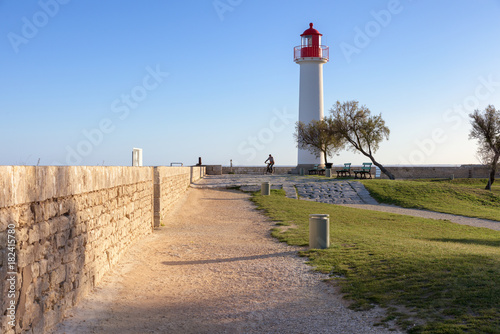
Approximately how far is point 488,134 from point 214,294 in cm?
3182

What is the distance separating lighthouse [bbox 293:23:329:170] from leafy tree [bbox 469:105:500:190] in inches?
466

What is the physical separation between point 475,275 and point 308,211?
10337 mm

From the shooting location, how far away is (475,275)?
21.3 feet

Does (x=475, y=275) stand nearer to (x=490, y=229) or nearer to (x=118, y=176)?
(x=118, y=176)

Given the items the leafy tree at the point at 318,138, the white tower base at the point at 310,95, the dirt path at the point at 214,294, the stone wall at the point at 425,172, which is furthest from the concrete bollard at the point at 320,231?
the stone wall at the point at 425,172

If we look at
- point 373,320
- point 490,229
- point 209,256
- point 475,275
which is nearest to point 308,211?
point 490,229

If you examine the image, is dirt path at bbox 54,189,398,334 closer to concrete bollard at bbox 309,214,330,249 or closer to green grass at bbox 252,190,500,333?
green grass at bbox 252,190,500,333

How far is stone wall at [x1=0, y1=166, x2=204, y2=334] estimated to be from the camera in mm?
3963

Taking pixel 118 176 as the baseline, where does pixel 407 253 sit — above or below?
below

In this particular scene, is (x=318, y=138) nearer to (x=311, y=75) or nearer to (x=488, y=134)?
(x=311, y=75)

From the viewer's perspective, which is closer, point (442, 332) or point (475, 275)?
point (442, 332)

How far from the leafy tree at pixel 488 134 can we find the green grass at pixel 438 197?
763 centimetres

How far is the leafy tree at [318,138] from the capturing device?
122 feet

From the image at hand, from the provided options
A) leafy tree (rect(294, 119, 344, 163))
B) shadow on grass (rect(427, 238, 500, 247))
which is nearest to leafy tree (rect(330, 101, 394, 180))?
leafy tree (rect(294, 119, 344, 163))
